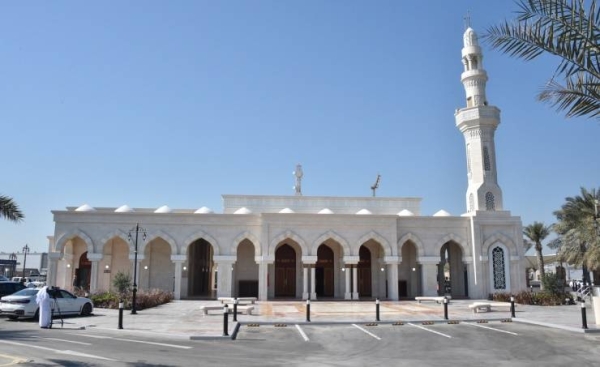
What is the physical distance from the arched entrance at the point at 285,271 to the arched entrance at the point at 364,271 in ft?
15.3

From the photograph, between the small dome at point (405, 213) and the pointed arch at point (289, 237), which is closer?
the pointed arch at point (289, 237)

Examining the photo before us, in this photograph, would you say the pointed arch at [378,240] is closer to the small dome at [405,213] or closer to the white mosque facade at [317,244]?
the white mosque facade at [317,244]

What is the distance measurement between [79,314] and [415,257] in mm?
22376

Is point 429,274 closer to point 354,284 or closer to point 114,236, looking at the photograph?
point 354,284

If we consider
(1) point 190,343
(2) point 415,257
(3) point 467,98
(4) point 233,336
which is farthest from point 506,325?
(3) point 467,98

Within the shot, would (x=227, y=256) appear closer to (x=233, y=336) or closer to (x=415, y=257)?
(x=415, y=257)

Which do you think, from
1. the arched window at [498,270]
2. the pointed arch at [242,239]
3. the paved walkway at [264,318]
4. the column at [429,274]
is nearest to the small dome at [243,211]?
the pointed arch at [242,239]

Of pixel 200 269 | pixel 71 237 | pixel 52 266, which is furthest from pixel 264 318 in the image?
pixel 200 269

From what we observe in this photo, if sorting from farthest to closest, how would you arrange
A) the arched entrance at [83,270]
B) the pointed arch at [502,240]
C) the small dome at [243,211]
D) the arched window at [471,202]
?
the arched entrance at [83,270], the small dome at [243,211], the arched window at [471,202], the pointed arch at [502,240]

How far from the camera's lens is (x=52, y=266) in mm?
30531

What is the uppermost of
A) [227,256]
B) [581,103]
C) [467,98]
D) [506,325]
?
[467,98]

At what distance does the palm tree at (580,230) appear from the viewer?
30.3 m

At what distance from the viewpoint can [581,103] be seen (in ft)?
29.8

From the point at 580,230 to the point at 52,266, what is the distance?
1335 inches
